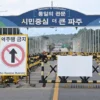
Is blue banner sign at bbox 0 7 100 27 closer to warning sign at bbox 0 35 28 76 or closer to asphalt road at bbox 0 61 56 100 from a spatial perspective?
asphalt road at bbox 0 61 56 100

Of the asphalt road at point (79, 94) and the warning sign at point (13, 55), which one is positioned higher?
the warning sign at point (13, 55)

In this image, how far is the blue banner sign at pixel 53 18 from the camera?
1973 cm

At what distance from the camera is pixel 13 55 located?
12.9 metres

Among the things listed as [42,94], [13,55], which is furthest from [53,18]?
[42,94]

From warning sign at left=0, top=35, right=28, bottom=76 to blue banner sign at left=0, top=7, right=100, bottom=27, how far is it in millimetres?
6899

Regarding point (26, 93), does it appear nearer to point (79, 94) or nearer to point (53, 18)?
point (79, 94)

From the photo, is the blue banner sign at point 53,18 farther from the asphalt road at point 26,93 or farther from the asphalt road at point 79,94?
the asphalt road at point 79,94

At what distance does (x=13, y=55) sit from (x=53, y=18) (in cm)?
740

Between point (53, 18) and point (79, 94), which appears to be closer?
point (79, 94)

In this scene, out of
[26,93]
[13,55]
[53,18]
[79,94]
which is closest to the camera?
[79,94]

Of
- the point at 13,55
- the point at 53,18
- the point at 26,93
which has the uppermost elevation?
the point at 53,18

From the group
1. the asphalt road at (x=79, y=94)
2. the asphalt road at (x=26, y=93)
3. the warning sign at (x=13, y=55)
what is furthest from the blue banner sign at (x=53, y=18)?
the warning sign at (x=13, y=55)

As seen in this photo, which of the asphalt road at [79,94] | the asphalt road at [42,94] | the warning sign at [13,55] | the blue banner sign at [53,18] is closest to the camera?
the asphalt road at [79,94]

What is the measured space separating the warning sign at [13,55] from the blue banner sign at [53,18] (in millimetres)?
6899
